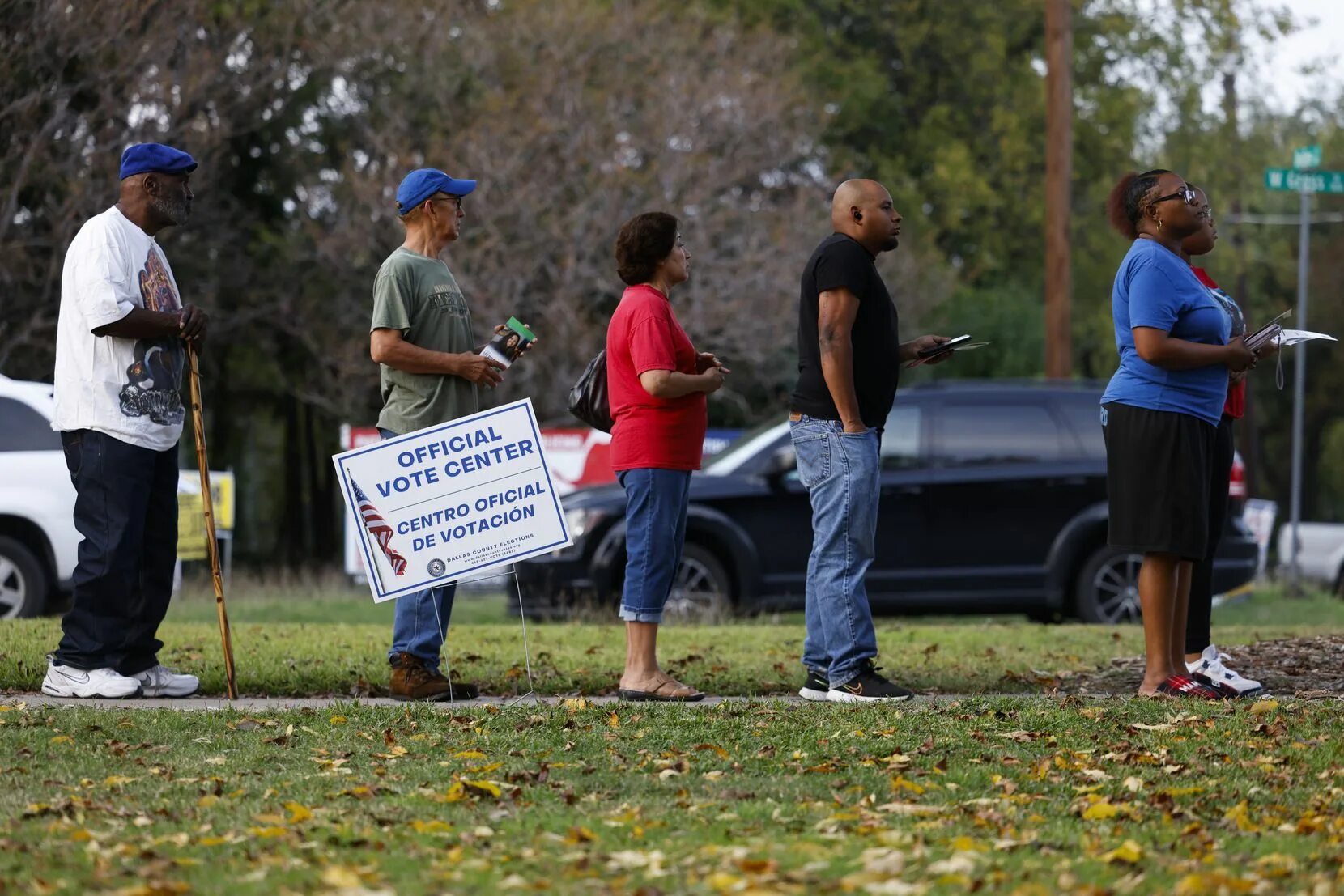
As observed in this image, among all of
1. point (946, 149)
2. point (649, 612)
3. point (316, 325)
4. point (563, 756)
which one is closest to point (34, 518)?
point (649, 612)

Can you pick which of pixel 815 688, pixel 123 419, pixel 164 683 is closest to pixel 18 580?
pixel 164 683

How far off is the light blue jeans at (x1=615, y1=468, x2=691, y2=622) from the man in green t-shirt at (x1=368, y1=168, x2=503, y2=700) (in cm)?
A: 68

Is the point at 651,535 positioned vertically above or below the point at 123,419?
below

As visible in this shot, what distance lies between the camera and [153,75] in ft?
59.9

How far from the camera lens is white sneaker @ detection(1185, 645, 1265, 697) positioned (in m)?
7.03

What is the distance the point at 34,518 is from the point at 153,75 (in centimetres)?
798

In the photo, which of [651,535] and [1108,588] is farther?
[1108,588]

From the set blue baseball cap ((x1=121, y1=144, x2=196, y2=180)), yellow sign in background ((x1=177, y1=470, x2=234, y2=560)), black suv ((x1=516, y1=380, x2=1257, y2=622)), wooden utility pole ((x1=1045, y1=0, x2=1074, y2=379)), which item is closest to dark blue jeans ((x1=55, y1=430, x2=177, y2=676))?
blue baseball cap ((x1=121, y1=144, x2=196, y2=180))

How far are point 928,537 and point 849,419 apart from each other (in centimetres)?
533

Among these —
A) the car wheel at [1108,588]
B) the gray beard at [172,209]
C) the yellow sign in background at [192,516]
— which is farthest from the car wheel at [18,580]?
the car wheel at [1108,588]

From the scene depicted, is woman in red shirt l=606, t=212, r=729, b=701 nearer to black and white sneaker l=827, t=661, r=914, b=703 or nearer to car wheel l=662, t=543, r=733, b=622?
black and white sneaker l=827, t=661, r=914, b=703

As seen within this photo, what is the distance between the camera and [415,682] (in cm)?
683

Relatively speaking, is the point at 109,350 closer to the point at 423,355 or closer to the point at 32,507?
the point at 423,355

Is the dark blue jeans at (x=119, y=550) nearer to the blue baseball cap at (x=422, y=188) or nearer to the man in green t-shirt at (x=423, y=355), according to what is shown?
the man in green t-shirt at (x=423, y=355)
